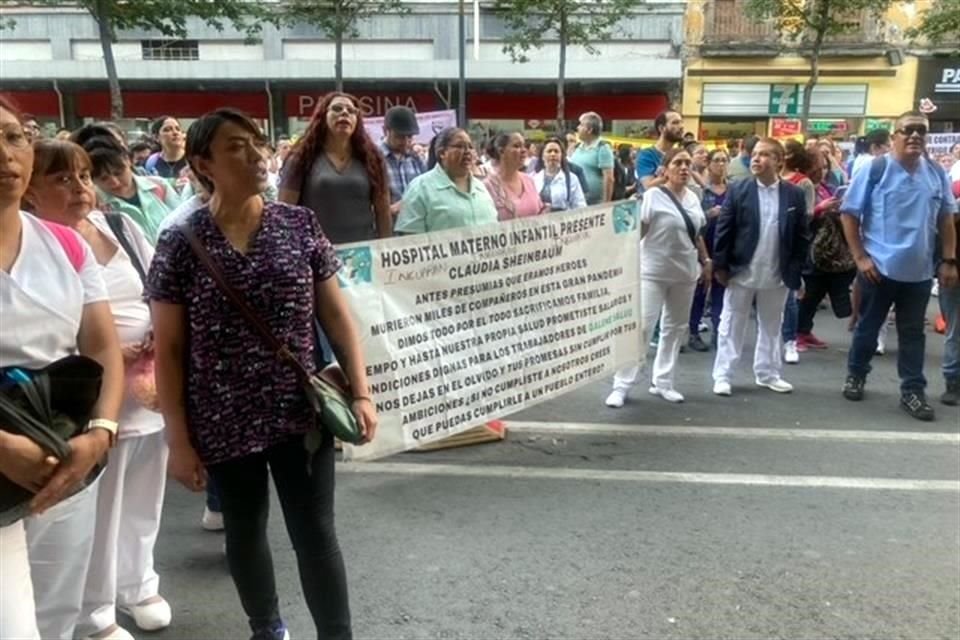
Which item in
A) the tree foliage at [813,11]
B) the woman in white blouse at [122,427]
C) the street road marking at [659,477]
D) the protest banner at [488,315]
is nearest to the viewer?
the woman in white blouse at [122,427]

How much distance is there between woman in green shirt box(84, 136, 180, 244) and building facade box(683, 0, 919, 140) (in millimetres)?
25824

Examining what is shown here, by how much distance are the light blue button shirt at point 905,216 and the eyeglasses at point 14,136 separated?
5.00 meters

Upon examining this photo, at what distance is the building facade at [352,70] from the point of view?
2748 cm

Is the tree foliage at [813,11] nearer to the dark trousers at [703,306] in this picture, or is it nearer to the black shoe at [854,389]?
the dark trousers at [703,306]

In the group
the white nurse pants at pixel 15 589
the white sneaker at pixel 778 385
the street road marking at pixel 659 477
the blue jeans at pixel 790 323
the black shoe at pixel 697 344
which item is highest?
the white nurse pants at pixel 15 589

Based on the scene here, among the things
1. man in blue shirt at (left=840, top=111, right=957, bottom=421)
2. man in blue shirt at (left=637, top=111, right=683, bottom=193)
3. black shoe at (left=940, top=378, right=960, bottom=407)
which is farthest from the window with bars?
black shoe at (left=940, top=378, right=960, bottom=407)

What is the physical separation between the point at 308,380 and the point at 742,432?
3.47m

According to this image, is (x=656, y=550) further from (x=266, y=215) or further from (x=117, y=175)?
(x=117, y=175)

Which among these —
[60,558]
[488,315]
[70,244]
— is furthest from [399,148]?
[60,558]

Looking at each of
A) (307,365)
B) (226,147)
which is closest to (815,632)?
(307,365)

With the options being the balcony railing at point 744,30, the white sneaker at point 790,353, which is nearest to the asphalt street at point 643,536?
the white sneaker at point 790,353

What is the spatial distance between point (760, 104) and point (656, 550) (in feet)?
85.8

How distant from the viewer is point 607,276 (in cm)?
504

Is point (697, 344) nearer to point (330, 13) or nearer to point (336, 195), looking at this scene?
point (336, 195)
